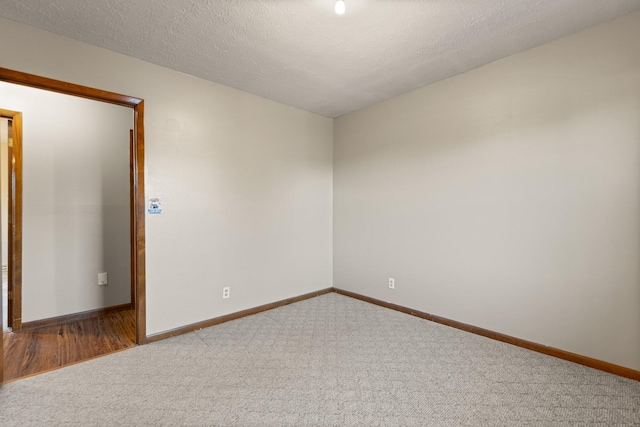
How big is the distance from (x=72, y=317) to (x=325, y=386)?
294 centimetres

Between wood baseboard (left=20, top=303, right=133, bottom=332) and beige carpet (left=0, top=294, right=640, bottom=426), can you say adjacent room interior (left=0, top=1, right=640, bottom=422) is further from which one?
beige carpet (left=0, top=294, right=640, bottom=426)

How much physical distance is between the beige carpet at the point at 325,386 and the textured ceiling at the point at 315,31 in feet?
8.06

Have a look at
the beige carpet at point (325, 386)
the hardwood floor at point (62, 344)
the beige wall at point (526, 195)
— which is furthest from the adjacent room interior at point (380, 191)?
the beige carpet at point (325, 386)

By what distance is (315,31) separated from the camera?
7.10 feet

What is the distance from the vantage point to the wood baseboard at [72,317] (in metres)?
2.96

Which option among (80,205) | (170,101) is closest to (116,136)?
(80,205)

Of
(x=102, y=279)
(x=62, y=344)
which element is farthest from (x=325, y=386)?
(x=102, y=279)

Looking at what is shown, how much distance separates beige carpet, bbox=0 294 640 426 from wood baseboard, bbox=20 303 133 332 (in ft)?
4.02

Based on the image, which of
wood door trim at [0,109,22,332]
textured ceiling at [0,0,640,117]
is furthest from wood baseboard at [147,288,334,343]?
textured ceiling at [0,0,640,117]

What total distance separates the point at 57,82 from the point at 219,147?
4.24 ft

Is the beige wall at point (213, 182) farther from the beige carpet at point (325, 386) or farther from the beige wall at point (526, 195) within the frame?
the beige wall at point (526, 195)

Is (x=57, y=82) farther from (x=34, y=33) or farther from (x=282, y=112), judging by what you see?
(x=282, y=112)

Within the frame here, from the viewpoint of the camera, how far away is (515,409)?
1.76 meters

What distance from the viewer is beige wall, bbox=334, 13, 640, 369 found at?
2.09 m
